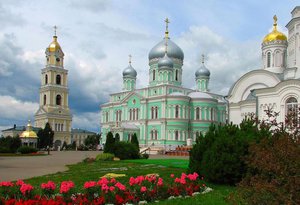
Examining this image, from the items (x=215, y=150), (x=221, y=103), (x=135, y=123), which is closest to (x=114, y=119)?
(x=135, y=123)

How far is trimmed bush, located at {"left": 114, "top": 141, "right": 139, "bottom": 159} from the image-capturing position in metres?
30.2

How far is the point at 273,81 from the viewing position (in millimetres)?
39875

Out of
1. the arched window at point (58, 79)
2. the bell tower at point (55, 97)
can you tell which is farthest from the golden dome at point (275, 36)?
the arched window at point (58, 79)

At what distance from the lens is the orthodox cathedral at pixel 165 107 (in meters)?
58.0

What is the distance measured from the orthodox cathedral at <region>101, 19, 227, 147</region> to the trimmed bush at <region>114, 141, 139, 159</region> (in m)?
24.4

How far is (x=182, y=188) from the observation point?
1080cm

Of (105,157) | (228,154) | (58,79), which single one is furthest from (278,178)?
(58,79)

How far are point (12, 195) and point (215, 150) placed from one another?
686 cm

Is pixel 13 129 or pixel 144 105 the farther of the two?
pixel 13 129

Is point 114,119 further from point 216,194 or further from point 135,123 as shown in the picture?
point 216,194

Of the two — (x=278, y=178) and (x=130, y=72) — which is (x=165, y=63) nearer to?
(x=130, y=72)

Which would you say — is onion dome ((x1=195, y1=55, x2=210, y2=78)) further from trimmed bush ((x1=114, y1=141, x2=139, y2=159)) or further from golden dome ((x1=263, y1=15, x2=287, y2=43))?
trimmed bush ((x1=114, y1=141, x2=139, y2=159))

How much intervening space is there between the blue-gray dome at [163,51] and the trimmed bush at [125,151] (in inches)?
1433

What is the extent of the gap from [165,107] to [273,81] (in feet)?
70.3
